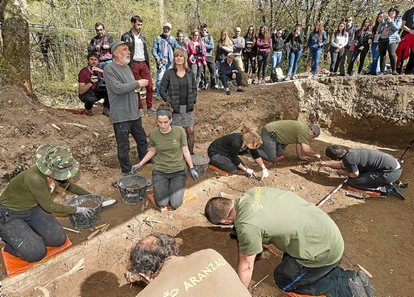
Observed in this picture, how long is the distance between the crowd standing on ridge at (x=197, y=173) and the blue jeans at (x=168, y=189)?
0.01 m

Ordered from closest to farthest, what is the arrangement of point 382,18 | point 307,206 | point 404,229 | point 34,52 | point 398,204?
point 307,206
point 404,229
point 398,204
point 382,18
point 34,52

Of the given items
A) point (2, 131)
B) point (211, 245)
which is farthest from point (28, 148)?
point (211, 245)

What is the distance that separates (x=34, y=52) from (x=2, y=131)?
5583 millimetres

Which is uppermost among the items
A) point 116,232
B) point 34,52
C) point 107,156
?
point 34,52

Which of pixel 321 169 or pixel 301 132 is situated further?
pixel 321 169

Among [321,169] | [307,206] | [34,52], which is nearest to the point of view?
[307,206]

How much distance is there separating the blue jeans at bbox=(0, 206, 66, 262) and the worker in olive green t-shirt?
13.3 ft

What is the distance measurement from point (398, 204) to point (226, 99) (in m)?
4.72

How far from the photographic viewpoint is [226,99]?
331 inches

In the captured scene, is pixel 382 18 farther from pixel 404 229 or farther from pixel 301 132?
pixel 404 229

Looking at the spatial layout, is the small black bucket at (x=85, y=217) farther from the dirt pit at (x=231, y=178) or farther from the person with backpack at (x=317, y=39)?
the person with backpack at (x=317, y=39)

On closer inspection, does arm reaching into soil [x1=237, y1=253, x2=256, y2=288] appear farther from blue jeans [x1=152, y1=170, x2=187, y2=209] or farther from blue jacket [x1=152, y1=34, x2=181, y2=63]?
blue jacket [x1=152, y1=34, x2=181, y2=63]

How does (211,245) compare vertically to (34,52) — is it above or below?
below

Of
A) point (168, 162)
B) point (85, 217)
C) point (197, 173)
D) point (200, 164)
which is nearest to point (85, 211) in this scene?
point (85, 217)
